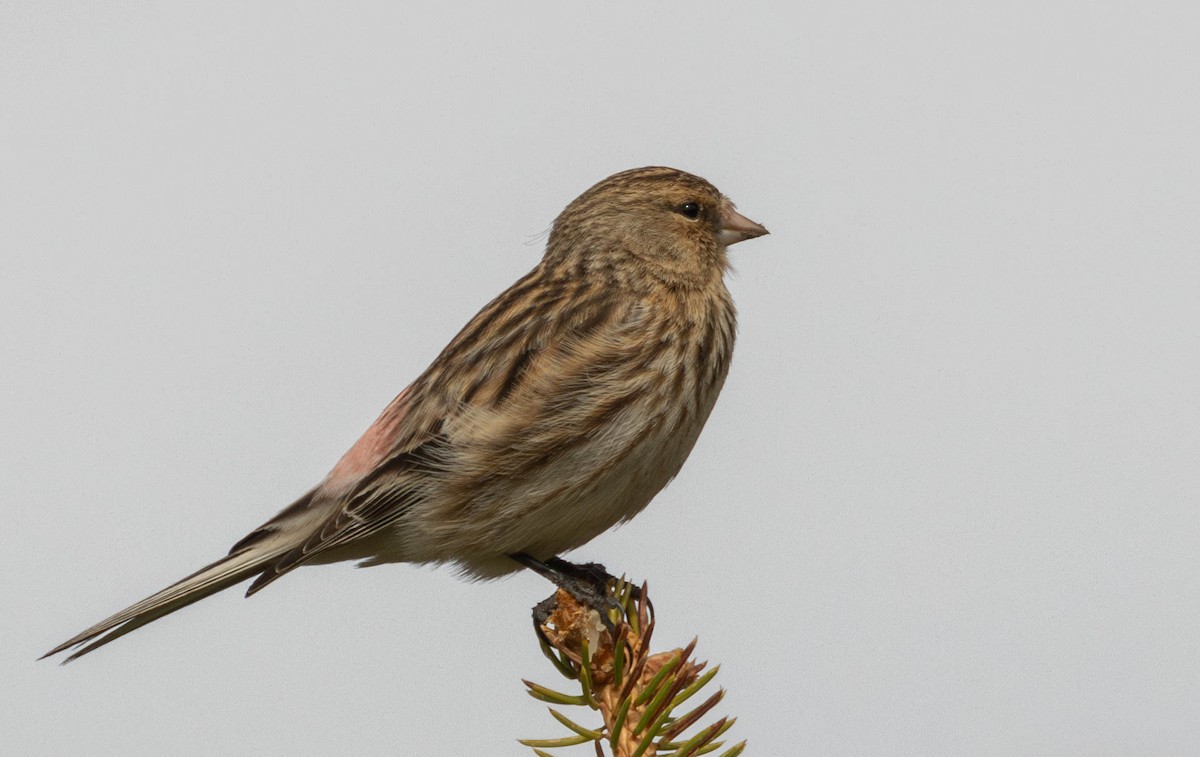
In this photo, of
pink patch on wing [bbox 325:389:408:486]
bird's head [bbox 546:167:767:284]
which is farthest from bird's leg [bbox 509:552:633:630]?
bird's head [bbox 546:167:767:284]

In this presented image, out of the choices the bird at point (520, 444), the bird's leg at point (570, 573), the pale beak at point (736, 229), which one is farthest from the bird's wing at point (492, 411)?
the pale beak at point (736, 229)

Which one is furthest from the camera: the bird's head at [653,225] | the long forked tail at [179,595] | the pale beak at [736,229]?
the pale beak at [736,229]

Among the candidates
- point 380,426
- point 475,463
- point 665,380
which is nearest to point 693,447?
point 665,380

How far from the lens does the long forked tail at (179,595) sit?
466 cm

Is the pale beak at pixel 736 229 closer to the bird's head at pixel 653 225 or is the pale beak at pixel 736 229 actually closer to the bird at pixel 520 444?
the bird's head at pixel 653 225

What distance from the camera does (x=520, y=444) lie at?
5.35m

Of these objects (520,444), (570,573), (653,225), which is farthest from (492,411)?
(653,225)

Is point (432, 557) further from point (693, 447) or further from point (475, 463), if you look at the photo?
point (693, 447)

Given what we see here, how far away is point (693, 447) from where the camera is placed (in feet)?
18.3

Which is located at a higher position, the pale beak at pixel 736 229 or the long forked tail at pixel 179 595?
the pale beak at pixel 736 229

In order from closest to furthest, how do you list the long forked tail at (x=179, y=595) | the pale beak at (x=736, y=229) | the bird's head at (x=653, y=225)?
the long forked tail at (x=179, y=595)
the bird's head at (x=653, y=225)
the pale beak at (x=736, y=229)

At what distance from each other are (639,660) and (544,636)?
316mm

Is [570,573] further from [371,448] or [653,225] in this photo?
[653,225]

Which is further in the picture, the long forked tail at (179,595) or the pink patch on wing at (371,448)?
the pink patch on wing at (371,448)
